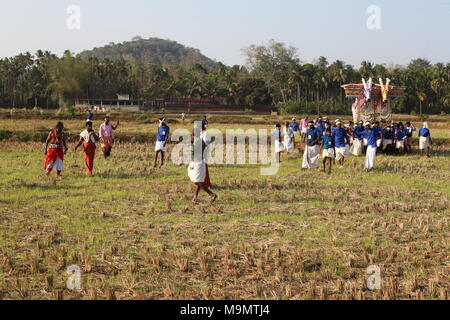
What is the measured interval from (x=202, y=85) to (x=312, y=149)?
58.8m

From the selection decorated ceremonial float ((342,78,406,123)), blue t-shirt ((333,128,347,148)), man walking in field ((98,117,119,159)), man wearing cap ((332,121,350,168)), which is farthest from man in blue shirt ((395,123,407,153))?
man walking in field ((98,117,119,159))

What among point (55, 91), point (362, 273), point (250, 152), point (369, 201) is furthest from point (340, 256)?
point (55, 91)

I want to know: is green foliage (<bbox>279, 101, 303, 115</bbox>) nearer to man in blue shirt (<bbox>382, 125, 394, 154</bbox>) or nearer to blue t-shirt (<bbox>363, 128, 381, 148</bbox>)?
man in blue shirt (<bbox>382, 125, 394, 154</bbox>)

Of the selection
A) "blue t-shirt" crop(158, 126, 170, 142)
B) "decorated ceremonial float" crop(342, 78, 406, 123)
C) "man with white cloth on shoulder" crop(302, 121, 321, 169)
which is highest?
"decorated ceremonial float" crop(342, 78, 406, 123)

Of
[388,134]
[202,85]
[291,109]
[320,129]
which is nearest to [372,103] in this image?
[388,134]

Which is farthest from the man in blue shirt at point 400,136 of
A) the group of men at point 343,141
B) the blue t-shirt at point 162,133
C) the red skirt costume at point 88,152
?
the red skirt costume at point 88,152

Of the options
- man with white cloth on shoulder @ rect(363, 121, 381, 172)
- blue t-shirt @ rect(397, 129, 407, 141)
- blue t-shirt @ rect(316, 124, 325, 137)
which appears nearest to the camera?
man with white cloth on shoulder @ rect(363, 121, 381, 172)

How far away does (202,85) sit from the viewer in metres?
72.6

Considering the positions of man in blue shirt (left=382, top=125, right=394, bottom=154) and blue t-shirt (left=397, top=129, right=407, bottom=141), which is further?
blue t-shirt (left=397, top=129, right=407, bottom=141)

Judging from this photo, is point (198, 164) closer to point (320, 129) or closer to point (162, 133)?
point (162, 133)

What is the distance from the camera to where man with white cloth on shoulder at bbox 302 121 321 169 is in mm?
14836

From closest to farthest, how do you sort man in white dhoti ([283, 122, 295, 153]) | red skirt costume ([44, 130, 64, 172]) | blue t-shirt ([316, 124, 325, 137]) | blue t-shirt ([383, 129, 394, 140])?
red skirt costume ([44, 130, 64, 172]) → blue t-shirt ([316, 124, 325, 137]) → man in white dhoti ([283, 122, 295, 153]) → blue t-shirt ([383, 129, 394, 140])
